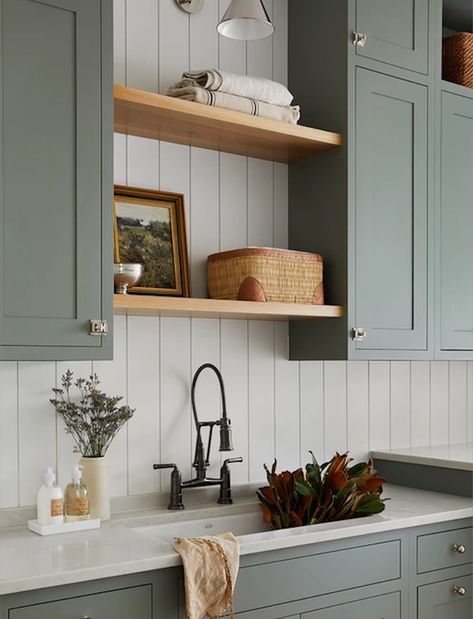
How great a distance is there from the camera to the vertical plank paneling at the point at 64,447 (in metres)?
2.60

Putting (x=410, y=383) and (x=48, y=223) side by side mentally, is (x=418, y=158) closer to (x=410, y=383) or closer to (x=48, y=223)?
(x=410, y=383)

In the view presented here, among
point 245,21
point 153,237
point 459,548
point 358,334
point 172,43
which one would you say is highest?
point 172,43

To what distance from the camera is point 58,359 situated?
228cm

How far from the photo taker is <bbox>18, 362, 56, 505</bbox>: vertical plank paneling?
254cm

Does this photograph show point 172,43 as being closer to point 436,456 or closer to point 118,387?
point 118,387

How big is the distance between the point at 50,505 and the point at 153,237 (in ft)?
3.02

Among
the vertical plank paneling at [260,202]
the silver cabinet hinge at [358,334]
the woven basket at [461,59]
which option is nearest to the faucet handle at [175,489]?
the silver cabinet hinge at [358,334]

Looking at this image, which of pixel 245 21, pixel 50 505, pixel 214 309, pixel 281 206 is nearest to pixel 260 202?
pixel 281 206

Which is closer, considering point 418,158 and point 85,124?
point 85,124

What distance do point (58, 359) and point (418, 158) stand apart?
1571 mm

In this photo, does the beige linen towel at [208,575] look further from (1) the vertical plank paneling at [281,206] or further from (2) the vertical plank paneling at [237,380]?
(1) the vertical plank paneling at [281,206]

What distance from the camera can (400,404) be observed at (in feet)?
11.5

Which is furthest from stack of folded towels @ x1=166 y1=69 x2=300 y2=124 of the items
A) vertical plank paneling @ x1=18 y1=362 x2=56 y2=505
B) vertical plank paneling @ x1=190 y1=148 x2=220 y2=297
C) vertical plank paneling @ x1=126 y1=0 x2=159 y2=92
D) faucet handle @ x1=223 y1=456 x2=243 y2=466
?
faucet handle @ x1=223 y1=456 x2=243 y2=466

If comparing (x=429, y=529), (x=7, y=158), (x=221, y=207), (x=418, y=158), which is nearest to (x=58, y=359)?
(x=7, y=158)
